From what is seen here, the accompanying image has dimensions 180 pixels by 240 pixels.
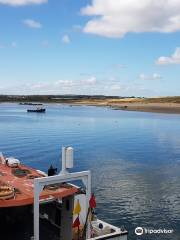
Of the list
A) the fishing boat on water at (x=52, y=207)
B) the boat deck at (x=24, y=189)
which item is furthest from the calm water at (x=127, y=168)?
the boat deck at (x=24, y=189)

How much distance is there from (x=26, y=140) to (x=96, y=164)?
26.1m

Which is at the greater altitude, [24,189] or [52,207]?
[24,189]

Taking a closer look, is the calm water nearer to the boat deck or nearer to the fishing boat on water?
the fishing boat on water

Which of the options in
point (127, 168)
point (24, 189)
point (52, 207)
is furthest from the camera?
point (127, 168)

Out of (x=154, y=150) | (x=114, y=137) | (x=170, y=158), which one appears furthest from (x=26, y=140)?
(x=170, y=158)

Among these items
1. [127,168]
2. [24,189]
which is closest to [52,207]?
[24,189]

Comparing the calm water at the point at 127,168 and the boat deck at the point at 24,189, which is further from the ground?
the boat deck at the point at 24,189

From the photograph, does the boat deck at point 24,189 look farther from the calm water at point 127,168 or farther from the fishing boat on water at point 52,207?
the calm water at point 127,168

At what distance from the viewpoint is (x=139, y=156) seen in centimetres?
5359

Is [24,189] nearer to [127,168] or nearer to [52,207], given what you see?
[52,207]

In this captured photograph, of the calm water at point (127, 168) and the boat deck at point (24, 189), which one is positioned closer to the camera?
the boat deck at point (24, 189)

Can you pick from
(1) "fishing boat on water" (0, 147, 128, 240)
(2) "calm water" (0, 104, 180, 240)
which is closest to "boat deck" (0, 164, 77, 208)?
(1) "fishing boat on water" (0, 147, 128, 240)

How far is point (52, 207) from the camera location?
1914cm

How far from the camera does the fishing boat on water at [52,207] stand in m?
15.3
